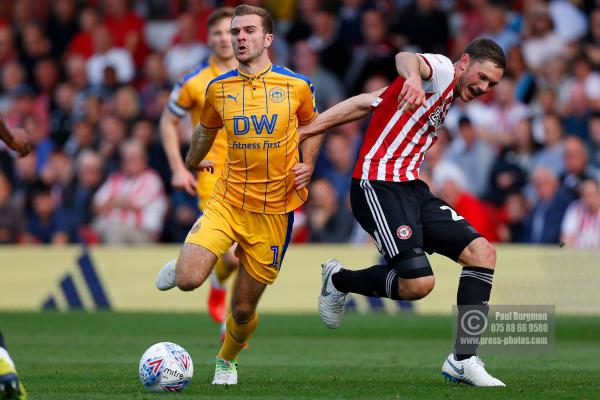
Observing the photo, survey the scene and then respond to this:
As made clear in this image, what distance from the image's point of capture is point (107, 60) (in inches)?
843

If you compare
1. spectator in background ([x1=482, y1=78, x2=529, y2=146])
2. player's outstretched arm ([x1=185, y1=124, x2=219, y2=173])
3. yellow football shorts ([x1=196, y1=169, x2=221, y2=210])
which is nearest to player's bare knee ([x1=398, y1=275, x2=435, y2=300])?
player's outstretched arm ([x1=185, y1=124, x2=219, y2=173])

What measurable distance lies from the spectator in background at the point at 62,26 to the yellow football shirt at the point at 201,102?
38.7 ft

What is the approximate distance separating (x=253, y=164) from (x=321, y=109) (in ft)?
33.9

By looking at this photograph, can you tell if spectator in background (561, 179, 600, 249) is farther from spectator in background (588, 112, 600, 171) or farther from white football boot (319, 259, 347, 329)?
white football boot (319, 259, 347, 329)

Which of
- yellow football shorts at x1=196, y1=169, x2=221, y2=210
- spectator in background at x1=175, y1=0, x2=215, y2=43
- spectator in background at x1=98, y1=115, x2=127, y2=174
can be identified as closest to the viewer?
yellow football shorts at x1=196, y1=169, x2=221, y2=210

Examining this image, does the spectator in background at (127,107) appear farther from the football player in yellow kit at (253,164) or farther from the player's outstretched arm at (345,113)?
the player's outstretched arm at (345,113)

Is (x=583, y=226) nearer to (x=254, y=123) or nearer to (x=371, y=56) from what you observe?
(x=371, y=56)

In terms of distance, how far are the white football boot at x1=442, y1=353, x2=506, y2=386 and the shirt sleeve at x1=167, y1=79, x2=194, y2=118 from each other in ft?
14.0

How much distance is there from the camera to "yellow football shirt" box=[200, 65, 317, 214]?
8.43 m

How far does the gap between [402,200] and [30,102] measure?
1461cm

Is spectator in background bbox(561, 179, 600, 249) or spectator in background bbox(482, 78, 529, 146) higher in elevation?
spectator in background bbox(482, 78, 529, 146)

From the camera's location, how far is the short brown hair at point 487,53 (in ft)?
26.8

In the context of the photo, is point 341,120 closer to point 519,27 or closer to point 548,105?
point 548,105

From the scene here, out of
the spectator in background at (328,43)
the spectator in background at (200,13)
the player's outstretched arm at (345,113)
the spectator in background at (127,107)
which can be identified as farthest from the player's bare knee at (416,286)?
the spectator in background at (200,13)
